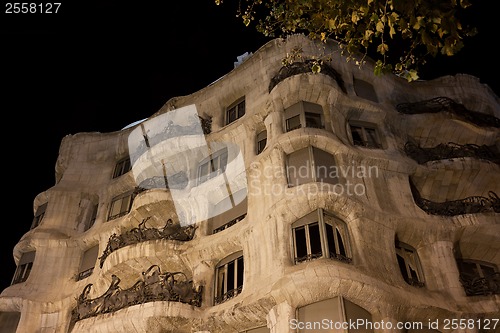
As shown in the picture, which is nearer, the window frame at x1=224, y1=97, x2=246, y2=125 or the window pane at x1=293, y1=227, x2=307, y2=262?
the window pane at x1=293, y1=227, x2=307, y2=262

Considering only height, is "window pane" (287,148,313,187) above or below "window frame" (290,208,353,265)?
above

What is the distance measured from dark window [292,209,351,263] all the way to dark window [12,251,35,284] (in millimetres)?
16247

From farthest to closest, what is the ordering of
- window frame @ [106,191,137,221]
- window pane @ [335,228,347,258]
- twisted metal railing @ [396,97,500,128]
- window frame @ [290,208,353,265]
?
window frame @ [106,191,137,221] < twisted metal railing @ [396,97,500,128] < window pane @ [335,228,347,258] < window frame @ [290,208,353,265]

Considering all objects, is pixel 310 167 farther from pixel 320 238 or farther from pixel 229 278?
pixel 229 278

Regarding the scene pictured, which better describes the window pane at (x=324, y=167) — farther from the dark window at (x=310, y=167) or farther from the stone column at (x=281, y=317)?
the stone column at (x=281, y=317)

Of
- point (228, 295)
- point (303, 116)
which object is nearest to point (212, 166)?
point (303, 116)

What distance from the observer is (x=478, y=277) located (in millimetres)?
17453

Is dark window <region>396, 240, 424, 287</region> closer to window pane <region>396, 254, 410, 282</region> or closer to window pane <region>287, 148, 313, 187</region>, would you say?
window pane <region>396, 254, 410, 282</region>

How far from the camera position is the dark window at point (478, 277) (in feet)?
53.8

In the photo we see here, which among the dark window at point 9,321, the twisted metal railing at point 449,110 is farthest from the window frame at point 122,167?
the twisted metal railing at point 449,110

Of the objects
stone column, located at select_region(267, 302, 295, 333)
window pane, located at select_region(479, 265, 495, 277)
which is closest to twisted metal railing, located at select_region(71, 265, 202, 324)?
stone column, located at select_region(267, 302, 295, 333)

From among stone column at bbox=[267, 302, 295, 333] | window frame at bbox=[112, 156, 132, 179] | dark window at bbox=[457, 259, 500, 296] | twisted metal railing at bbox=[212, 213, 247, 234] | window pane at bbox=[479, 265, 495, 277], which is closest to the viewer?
stone column at bbox=[267, 302, 295, 333]

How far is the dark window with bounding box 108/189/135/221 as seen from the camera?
25.4 metres

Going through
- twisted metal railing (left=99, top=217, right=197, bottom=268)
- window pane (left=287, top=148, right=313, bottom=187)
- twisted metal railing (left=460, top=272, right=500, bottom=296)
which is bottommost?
twisted metal railing (left=460, top=272, right=500, bottom=296)
